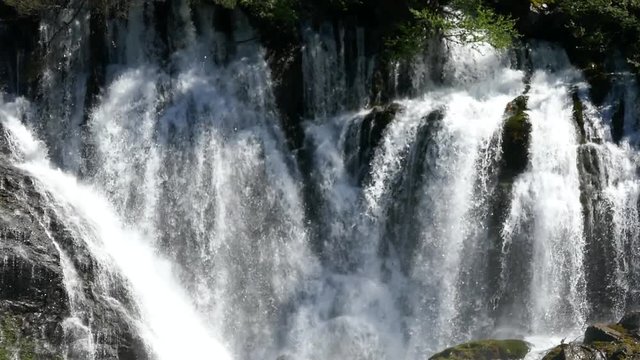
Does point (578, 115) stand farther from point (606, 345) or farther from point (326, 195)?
point (606, 345)

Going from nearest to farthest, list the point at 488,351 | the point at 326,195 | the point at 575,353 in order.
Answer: the point at 575,353 < the point at 488,351 < the point at 326,195

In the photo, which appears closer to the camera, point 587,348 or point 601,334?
point 587,348

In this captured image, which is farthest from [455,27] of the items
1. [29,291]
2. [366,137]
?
[29,291]

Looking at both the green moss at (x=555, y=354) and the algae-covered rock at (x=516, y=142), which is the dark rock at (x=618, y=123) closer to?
the algae-covered rock at (x=516, y=142)

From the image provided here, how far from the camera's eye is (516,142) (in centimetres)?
1791

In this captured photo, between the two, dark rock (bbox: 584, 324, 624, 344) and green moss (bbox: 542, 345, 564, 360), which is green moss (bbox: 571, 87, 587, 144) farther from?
green moss (bbox: 542, 345, 564, 360)

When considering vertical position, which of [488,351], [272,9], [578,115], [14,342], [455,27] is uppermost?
[272,9]

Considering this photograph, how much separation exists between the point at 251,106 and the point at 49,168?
4259 millimetres

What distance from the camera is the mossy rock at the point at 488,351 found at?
48.2 ft

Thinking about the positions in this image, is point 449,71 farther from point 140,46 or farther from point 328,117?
point 140,46

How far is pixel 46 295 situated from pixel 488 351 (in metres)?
7.27

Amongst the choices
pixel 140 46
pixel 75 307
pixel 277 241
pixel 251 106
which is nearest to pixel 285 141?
pixel 251 106

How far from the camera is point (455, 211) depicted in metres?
17.9

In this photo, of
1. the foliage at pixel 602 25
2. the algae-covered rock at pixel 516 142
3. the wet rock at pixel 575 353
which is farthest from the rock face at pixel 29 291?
the foliage at pixel 602 25
